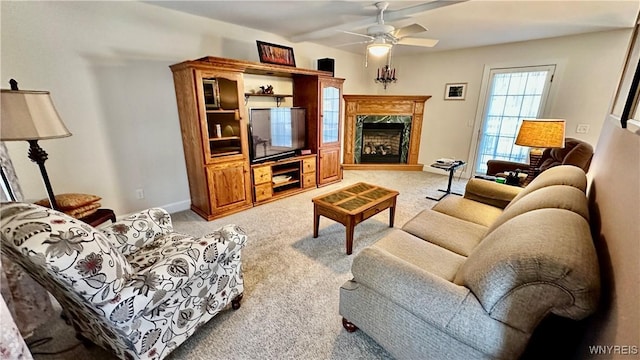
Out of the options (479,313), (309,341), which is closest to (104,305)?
(309,341)

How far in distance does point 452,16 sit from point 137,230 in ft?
12.4

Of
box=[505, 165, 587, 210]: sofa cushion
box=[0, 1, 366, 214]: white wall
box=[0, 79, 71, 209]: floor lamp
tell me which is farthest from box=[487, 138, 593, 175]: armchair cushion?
box=[0, 79, 71, 209]: floor lamp

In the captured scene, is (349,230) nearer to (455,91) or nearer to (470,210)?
(470,210)

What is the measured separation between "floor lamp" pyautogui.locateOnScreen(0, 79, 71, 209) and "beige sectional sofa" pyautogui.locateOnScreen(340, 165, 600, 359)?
1981 millimetres

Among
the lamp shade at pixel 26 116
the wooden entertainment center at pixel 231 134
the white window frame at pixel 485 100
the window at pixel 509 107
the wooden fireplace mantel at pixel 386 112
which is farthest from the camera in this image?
the wooden fireplace mantel at pixel 386 112

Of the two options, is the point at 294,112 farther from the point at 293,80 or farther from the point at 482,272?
the point at 482,272

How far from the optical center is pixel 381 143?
5.69 m

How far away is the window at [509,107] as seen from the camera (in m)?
4.02

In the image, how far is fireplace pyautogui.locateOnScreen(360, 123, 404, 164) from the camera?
5.56m

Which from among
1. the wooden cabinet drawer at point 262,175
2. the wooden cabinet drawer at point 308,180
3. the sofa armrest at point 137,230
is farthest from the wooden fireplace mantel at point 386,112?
the sofa armrest at point 137,230

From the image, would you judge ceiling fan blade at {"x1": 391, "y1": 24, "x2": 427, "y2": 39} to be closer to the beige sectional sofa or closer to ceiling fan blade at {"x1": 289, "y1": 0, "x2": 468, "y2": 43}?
ceiling fan blade at {"x1": 289, "y1": 0, "x2": 468, "y2": 43}

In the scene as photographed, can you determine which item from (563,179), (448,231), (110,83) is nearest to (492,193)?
(563,179)

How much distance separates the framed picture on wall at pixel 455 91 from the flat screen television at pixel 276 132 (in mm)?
2939

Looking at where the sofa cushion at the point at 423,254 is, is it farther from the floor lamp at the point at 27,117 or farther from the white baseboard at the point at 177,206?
the white baseboard at the point at 177,206
